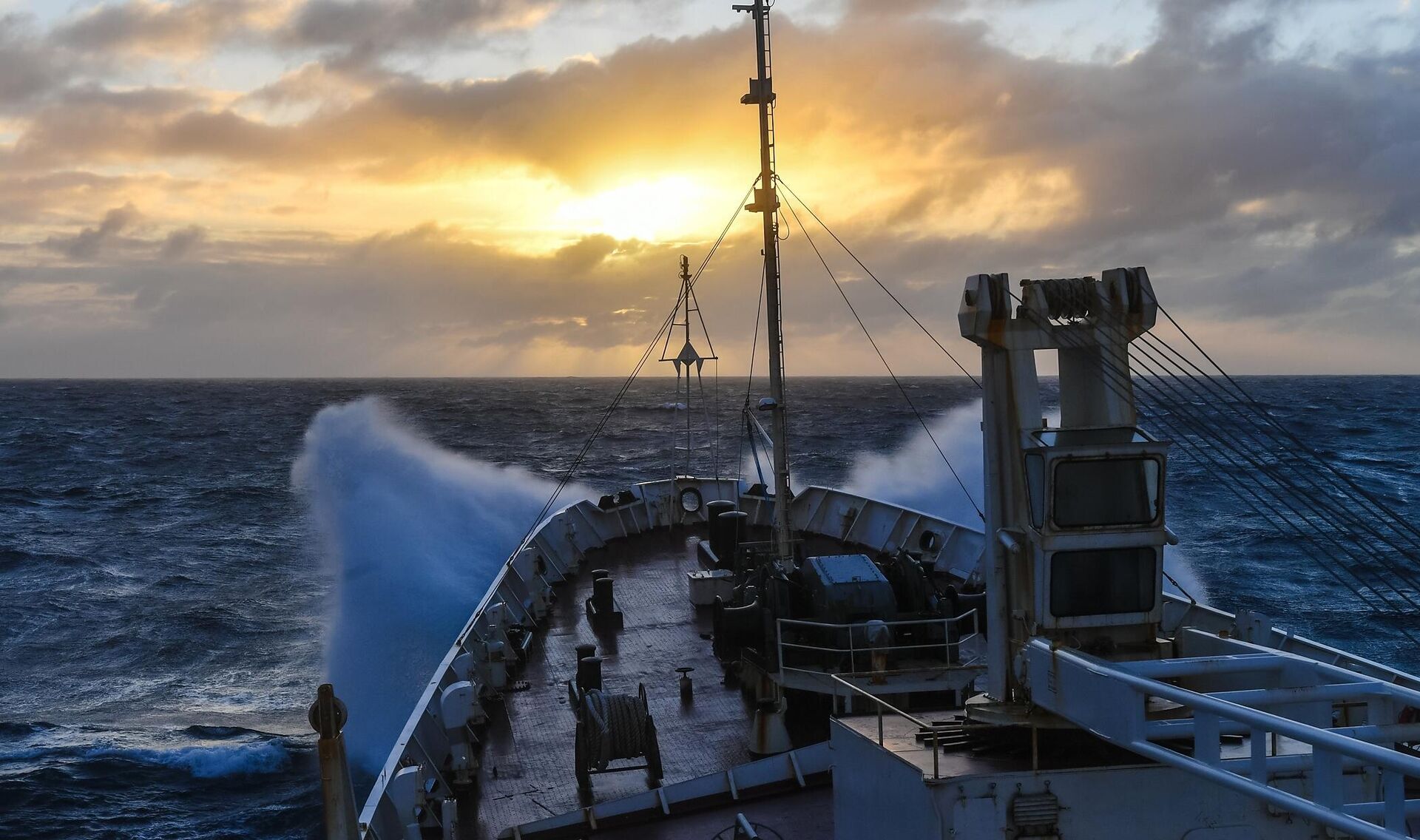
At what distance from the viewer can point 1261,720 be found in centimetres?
593

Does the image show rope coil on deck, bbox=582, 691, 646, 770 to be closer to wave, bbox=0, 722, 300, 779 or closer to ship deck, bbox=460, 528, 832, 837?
ship deck, bbox=460, 528, 832, 837

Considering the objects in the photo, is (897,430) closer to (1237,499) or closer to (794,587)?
(1237,499)

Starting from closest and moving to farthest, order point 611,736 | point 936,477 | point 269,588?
point 611,736, point 269,588, point 936,477

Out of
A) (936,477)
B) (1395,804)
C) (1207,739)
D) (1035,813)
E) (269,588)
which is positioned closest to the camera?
(1395,804)

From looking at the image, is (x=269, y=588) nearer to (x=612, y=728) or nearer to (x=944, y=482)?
(x=944, y=482)

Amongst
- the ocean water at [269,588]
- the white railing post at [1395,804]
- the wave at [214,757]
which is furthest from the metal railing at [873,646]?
the wave at [214,757]

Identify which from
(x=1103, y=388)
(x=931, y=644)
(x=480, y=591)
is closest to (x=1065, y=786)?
(x=1103, y=388)

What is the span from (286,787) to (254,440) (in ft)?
303

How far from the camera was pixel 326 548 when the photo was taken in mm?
45562

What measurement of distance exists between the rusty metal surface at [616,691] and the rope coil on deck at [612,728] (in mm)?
489

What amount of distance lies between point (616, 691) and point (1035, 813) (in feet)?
30.2

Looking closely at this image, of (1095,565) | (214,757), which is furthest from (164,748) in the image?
(1095,565)

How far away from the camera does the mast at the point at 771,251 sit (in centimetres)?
1883

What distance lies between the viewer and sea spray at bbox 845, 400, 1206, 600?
123 feet
